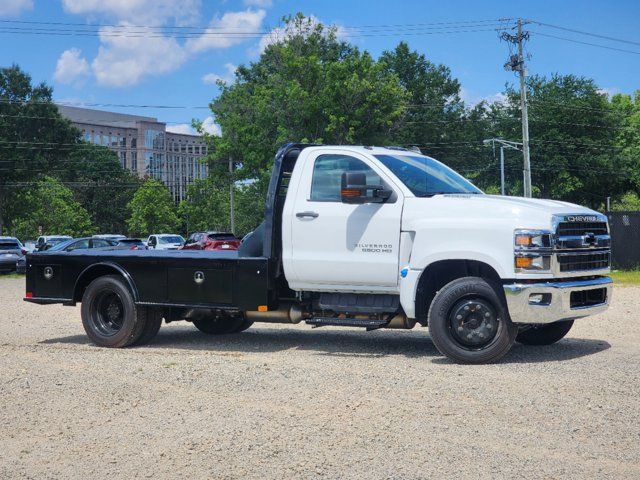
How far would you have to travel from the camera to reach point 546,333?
10.4 m

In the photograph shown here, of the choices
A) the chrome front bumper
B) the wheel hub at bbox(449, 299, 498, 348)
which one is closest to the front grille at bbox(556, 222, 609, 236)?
the chrome front bumper

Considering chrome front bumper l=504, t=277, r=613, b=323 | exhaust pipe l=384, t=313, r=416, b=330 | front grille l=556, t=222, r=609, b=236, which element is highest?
front grille l=556, t=222, r=609, b=236

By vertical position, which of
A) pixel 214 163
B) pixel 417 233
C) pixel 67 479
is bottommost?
pixel 67 479

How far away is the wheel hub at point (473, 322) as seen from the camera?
8930 millimetres

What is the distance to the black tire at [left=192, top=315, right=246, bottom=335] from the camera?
12125 mm

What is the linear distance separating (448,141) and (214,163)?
27.1m

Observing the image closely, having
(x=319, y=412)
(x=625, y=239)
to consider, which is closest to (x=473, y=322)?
(x=319, y=412)

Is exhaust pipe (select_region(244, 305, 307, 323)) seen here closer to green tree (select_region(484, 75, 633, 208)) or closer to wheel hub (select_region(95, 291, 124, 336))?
wheel hub (select_region(95, 291, 124, 336))

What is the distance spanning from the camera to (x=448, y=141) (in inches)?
2884

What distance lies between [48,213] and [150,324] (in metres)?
76.0

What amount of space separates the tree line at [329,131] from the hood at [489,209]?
33888 millimetres

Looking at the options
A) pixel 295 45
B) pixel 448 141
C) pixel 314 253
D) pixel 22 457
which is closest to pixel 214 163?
pixel 295 45

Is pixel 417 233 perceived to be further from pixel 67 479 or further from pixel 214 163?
pixel 214 163

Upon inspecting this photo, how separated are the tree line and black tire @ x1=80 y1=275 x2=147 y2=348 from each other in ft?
107
